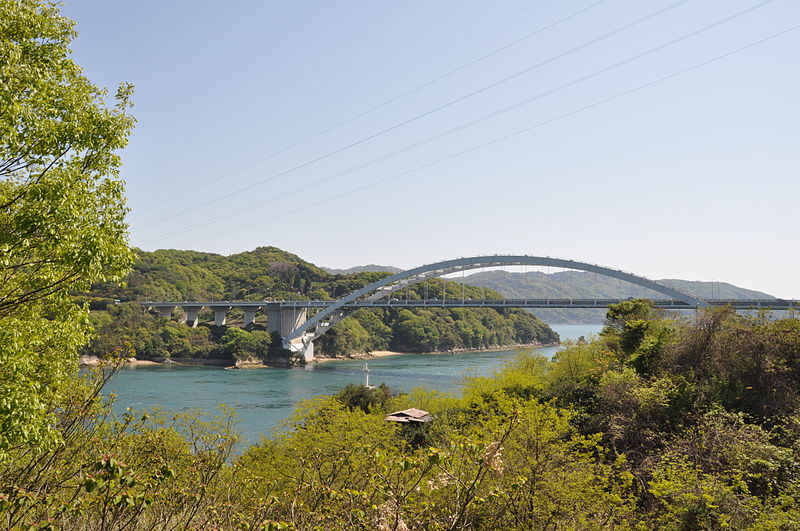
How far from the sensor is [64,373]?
17.2 ft

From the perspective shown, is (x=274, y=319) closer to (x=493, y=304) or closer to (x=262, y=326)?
(x=262, y=326)

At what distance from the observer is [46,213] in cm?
409

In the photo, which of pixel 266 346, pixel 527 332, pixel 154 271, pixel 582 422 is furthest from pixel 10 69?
pixel 527 332

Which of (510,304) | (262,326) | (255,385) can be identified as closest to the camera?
(255,385)

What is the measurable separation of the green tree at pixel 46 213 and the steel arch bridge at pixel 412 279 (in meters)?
39.6

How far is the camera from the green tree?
12.9ft

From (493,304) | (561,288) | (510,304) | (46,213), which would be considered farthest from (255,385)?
(561,288)

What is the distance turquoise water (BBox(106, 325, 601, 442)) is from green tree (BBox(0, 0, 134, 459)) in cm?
1469

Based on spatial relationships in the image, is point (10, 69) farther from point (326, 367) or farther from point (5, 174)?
point (326, 367)

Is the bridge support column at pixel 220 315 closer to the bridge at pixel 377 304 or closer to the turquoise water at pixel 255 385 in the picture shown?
the bridge at pixel 377 304

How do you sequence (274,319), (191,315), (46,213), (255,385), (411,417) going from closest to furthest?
1. (46,213)
2. (411,417)
3. (255,385)
4. (274,319)
5. (191,315)

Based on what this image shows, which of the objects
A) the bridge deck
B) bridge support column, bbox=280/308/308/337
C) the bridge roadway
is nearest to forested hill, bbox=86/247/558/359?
bridge support column, bbox=280/308/308/337

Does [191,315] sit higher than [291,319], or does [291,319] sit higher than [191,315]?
[191,315]

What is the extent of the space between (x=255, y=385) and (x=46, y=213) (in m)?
31.8
